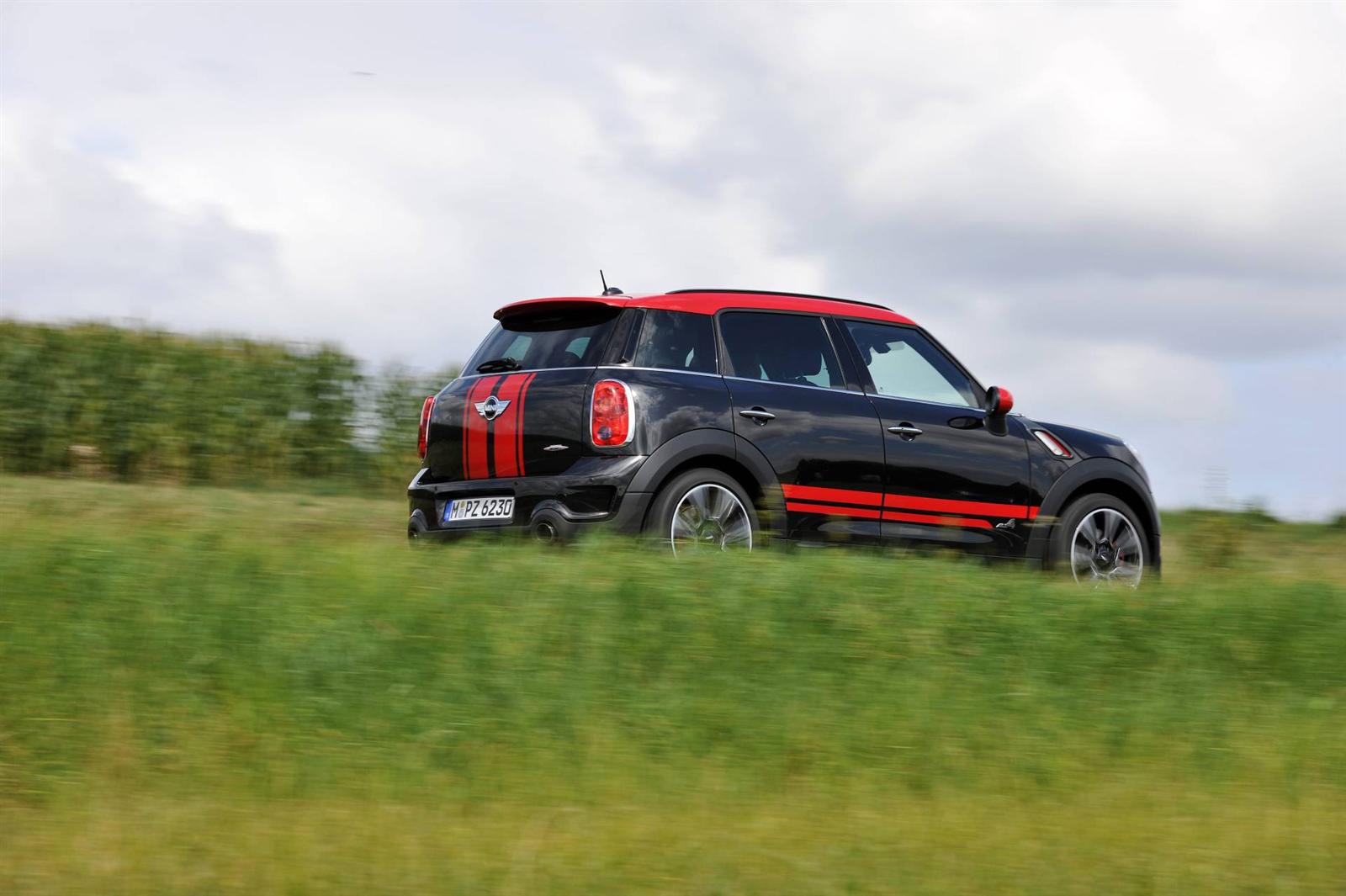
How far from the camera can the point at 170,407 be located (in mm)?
13188

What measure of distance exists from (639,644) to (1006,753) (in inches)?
57.1

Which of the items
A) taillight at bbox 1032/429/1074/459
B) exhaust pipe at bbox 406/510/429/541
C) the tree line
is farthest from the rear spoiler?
the tree line

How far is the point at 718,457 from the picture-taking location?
7320 millimetres

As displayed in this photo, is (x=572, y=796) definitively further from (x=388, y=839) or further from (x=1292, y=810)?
(x=1292, y=810)

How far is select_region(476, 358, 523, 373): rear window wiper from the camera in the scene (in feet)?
25.2

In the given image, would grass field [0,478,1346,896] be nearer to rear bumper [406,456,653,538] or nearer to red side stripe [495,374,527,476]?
rear bumper [406,456,653,538]

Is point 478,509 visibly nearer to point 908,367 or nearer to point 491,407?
point 491,407

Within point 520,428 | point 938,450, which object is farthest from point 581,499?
point 938,450

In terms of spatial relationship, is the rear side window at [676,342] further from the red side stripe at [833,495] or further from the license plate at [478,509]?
the license plate at [478,509]

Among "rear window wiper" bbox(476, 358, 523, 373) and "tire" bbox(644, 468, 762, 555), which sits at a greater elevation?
"rear window wiper" bbox(476, 358, 523, 373)

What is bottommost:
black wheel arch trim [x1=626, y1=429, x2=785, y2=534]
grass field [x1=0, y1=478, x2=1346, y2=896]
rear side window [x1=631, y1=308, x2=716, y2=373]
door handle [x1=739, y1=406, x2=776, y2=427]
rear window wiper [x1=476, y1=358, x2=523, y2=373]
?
grass field [x1=0, y1=478, x2=1346, y2=896]

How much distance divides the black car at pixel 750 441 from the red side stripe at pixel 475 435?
0.03 ft

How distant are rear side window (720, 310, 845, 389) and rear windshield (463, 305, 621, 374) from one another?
69cm

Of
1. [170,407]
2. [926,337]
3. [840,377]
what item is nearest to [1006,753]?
[840,377]
